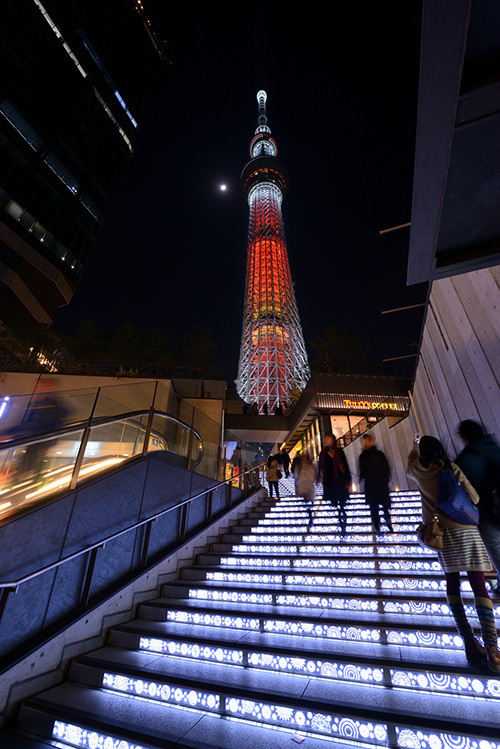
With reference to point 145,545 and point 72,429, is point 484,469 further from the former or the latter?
point 72,429

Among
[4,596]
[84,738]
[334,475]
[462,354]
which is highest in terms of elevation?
[462,354]

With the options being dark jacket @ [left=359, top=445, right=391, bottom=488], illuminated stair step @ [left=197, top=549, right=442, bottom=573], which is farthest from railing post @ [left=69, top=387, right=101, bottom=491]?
dark jacket @ [left=359, top=445, right=391, bottom=488]

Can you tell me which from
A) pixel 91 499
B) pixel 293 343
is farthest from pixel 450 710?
pixel 293 343

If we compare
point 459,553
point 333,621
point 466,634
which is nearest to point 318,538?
point 333,621

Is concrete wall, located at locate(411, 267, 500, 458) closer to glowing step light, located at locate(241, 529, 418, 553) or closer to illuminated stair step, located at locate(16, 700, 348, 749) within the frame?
glowing step light, located at locate(241, 529, 418, 553)

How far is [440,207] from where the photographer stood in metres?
2.38

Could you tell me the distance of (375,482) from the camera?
17.0ft

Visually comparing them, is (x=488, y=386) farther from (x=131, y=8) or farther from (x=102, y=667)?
(x=131, y=8)

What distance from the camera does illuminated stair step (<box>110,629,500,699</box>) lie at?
6.89 ft

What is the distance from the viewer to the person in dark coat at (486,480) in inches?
103

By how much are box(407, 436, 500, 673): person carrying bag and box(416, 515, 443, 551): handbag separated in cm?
2

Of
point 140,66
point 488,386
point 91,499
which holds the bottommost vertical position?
point 91,499

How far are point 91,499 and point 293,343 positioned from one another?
4329 centimetres

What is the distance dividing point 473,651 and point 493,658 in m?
0.17
